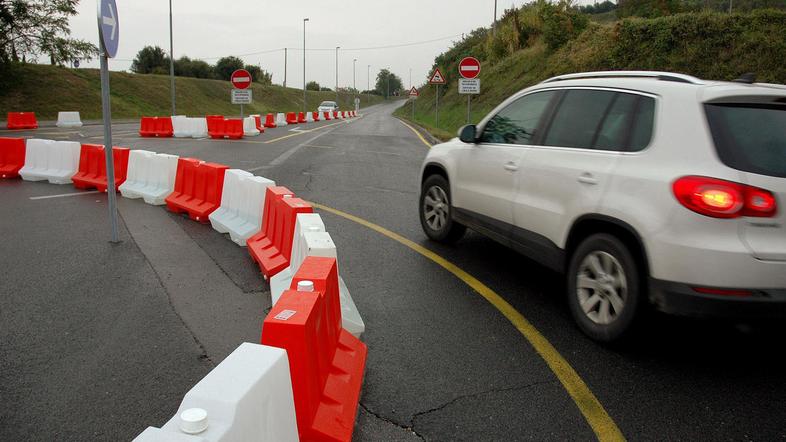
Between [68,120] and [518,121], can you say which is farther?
[68,120]

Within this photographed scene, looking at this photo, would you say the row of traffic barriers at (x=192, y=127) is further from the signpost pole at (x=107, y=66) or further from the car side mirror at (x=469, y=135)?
the car side mirror at (x=469, y=135)

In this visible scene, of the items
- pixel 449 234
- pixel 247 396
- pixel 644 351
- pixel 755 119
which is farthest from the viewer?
pixel 449 234

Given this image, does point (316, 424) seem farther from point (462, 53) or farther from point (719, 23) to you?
point (462, 53)

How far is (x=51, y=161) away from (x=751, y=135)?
441 inches

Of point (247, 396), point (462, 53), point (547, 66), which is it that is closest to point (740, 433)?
point (247, 396)

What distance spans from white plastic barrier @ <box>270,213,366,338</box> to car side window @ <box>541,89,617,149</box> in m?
1.98

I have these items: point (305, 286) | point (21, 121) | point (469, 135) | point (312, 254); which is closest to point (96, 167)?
point (469, 135)

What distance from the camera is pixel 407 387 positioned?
3.42 m

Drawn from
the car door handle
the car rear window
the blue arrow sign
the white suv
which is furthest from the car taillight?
the blue arrow sign

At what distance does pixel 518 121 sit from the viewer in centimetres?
537

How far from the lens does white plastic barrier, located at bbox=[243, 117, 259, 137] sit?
74.7 feet

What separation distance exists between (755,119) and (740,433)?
183 centimetres

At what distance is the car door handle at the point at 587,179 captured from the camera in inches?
163

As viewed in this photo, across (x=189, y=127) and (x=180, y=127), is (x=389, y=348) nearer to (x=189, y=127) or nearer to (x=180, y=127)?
(x=189, y=127)
